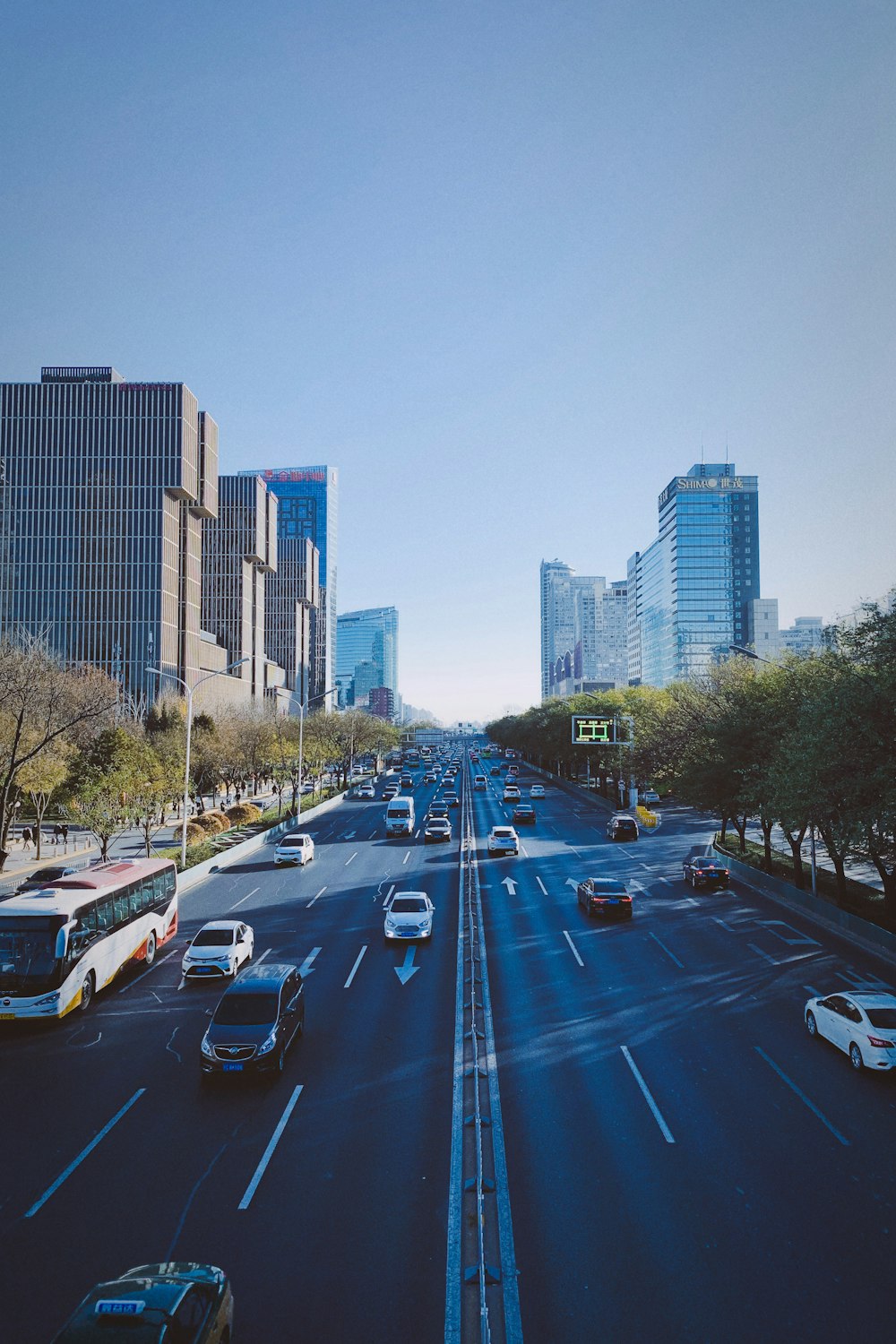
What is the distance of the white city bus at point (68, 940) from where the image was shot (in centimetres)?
1755

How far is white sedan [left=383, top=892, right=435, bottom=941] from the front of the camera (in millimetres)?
24453

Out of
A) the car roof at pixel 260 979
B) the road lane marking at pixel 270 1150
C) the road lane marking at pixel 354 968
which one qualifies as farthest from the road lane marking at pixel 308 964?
the road lane marking at pixel 270 1150

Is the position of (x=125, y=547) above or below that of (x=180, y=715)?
above

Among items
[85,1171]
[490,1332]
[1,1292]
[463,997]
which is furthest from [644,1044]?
[1,1292]

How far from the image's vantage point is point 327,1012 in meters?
18.5

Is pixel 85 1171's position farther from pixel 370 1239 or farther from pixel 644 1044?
pixel 644 1044

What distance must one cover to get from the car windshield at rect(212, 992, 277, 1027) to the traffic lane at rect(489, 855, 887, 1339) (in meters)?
4.72

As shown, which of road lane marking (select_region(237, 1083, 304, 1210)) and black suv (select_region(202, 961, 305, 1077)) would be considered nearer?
road lane marking (select_region(237, 1083, 304, 1210))

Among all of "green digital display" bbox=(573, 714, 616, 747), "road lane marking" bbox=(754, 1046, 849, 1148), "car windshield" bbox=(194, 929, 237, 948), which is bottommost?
"road lane marking" bbox=(754, 1046, 849, 1148)

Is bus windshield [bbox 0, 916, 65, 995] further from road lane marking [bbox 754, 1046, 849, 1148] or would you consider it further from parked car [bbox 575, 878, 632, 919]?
parked car [bbox 575, 878, 632, 919]

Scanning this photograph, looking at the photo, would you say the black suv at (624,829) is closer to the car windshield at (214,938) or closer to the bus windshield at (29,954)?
the car windshield at (214,938)

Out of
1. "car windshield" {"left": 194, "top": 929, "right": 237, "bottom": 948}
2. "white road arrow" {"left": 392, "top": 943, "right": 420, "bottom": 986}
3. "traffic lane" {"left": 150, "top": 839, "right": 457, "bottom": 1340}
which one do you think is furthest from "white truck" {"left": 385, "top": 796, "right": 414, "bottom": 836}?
"traffic lane" {"left": 150, "top": 839, "right": 457, "bottom": 1340}

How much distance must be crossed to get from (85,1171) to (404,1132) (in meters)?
4.81

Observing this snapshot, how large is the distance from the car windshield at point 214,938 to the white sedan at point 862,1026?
1509cm
